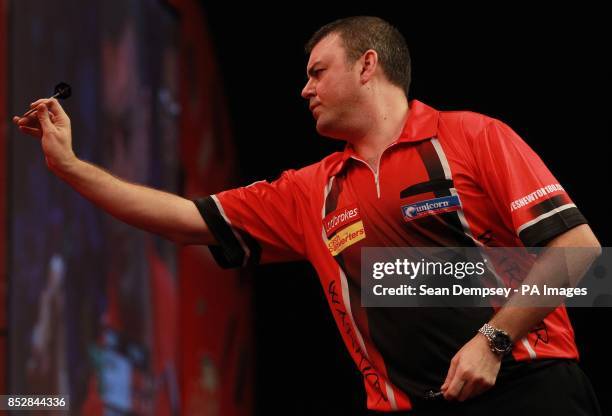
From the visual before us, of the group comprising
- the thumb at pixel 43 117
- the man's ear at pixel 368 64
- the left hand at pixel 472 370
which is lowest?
the left hand at pixel 472 370

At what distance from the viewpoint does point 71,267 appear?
11.1 feet

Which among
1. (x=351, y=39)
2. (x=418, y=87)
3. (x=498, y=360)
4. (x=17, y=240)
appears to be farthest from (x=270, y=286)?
(x=498, y=360)

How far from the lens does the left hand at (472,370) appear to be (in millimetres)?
1815

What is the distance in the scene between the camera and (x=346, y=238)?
6.97ft

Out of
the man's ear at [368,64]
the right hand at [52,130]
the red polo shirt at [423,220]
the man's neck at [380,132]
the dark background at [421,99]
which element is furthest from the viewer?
the dark background at [421,99]

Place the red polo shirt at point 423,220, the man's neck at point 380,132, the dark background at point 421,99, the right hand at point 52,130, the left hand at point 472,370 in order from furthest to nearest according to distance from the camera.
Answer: the dark background at point 421,99 < the man's neck at point 380,132 < the right hand at point 52,130 < the red polo shirt at point 423,220 < the left hand at point 472,370

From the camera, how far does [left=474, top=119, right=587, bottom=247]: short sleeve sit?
1.87 m

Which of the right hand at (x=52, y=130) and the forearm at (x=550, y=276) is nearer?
the forearm at (x=550, y=276)

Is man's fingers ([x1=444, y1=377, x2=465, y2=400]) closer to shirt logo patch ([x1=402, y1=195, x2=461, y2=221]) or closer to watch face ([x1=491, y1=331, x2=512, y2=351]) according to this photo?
watch face ([x1=491, y1=331, x2=512, y2=351])

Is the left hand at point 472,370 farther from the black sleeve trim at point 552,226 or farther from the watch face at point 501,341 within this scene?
the black sleeve trim at point 552,226

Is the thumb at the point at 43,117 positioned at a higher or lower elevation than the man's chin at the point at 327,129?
higher

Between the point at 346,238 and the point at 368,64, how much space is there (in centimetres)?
48

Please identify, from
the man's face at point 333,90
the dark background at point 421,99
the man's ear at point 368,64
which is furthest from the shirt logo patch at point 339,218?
the dark background at point 421,99

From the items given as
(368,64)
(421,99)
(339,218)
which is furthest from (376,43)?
(421,99)
